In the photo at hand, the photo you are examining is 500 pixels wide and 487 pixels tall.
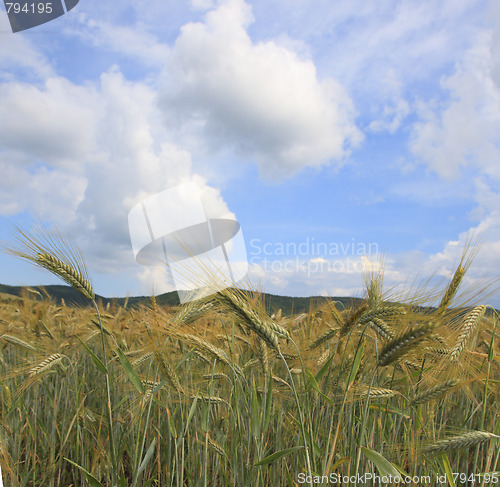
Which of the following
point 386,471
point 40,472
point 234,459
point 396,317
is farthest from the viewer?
point 40,472

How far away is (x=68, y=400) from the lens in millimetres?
3613

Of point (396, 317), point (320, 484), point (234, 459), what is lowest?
point (234, 459)

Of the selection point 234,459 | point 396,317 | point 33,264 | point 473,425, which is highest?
point 33,264

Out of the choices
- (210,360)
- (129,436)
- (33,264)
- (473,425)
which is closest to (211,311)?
(210,360)

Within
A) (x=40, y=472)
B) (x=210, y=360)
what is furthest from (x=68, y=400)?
(x=210, y=360)

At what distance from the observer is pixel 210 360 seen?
2324 mm

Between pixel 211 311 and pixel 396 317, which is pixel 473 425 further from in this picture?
pixel 211 311

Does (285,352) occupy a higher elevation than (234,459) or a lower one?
higher

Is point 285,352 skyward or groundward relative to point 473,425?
skyward

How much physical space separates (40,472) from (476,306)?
3.44 m

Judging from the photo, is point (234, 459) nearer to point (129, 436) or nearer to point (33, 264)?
point (129, 436)

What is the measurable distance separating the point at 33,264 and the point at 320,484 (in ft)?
5.29

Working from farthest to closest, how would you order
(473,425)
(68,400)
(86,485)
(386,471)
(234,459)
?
(68,400)
(473,425)
(86,485)
(234,459)
(386,471)

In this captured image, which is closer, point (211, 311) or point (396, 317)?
point (396, 317)
